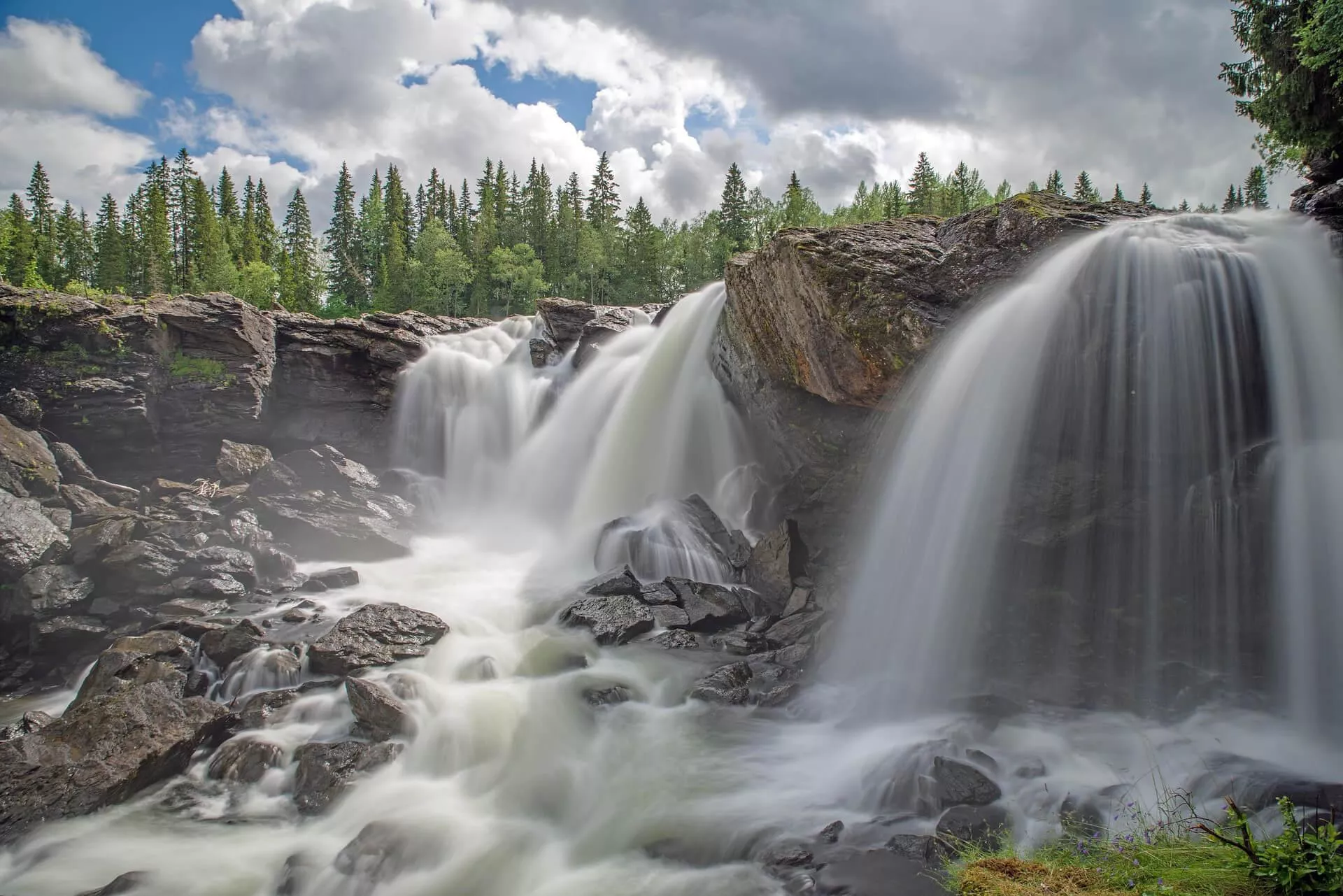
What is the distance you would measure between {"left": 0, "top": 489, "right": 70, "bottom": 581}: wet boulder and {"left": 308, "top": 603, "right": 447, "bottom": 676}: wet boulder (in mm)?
7496

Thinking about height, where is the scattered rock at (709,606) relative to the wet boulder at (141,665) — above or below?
above

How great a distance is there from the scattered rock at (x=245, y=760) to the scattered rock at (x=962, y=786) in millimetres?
7827

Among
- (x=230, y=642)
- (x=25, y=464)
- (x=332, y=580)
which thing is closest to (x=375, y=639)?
(x=230, y=642)

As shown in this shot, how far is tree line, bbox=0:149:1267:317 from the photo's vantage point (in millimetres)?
65438

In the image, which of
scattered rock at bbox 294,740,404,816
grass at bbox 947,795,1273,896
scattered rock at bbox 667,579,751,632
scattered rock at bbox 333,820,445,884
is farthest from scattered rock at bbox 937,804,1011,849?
scattered rock at bbox 294,740,404,816

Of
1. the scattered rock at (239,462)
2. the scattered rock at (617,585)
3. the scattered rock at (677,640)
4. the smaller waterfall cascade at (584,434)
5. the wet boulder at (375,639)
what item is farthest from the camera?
the scattered rock at (239,462)

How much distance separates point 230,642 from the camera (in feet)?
37.0

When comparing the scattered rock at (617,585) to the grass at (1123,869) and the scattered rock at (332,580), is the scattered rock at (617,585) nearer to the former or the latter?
the scattered rock at (332,580)

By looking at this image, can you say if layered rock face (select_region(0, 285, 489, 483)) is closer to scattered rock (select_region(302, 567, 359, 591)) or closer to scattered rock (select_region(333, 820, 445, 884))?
scattered rock (select_region(302, 567, 359, 591))

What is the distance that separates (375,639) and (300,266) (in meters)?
74.1

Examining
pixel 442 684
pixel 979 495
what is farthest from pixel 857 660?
pixel 442 684

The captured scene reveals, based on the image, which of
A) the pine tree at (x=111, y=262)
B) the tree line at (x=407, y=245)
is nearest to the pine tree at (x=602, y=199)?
the tree line at (x=407, y=245)

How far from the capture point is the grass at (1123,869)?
4.03 m

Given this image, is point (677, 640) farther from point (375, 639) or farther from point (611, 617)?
point (375, 639)
